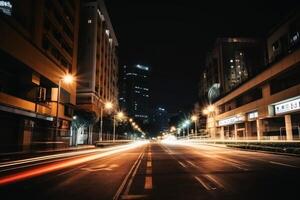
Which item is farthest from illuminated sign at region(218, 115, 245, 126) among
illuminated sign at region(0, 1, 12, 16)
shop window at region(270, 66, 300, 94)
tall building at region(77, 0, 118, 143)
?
illuminated sign at region(0, 1, 12, 16)

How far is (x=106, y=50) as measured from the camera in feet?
294

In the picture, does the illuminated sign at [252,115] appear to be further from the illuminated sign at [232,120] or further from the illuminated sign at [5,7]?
the illuminated sign at [5,7]

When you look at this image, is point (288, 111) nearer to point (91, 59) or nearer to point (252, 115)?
point (252, 115)

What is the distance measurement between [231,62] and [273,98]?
70.6 m

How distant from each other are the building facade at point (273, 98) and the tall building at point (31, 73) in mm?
27901

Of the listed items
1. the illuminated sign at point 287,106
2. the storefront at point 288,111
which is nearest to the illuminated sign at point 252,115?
the storefront at point 288,111

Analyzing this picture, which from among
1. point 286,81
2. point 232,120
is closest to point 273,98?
point 286,81

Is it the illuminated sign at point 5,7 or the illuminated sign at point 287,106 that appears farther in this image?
the illuminated sign at point 287,106

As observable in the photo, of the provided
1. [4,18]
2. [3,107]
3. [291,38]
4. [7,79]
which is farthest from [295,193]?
[291,38]

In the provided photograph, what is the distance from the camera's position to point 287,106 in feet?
121

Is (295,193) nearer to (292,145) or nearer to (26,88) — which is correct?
(292,145)

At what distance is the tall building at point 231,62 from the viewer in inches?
4252

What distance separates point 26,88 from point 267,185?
31673 mm

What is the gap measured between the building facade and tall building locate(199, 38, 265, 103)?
35.1 metres
